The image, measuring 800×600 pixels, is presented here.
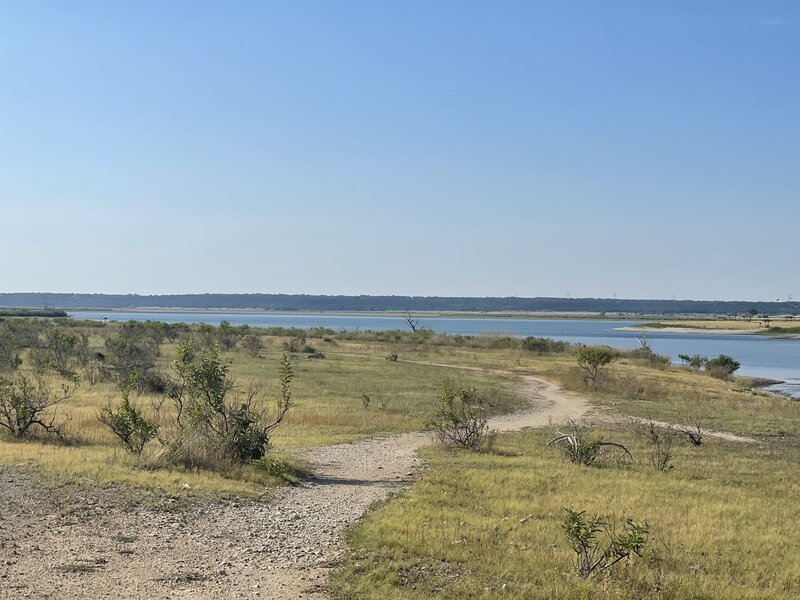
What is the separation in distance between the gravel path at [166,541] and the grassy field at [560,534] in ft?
1.96

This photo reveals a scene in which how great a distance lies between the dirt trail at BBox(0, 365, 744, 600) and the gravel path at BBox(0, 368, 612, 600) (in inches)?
0.5

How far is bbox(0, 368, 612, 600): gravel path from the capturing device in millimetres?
7711

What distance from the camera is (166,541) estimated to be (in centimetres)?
931

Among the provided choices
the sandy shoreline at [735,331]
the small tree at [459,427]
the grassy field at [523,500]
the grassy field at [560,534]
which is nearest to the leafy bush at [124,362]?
the grassy field at [523,500]

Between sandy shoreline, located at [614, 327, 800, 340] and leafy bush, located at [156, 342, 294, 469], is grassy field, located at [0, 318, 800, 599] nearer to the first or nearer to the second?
leafy bush, located at [156, 342, 294, 469]

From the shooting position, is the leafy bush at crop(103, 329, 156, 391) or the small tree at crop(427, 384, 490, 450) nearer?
the small tree at crop(427, 384, 490, 450)

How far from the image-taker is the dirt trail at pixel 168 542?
25.3 ft

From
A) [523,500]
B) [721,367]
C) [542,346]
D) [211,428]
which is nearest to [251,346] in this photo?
[542,346]

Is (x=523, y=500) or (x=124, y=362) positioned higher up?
(x=124, y=362)

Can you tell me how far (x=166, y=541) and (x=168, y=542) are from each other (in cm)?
5

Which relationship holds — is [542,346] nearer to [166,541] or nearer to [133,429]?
[133,429]

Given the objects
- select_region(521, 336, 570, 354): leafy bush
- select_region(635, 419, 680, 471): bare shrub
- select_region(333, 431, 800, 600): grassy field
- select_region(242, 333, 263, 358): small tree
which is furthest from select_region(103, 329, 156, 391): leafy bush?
select_region(521, 336, 570, 354): leafy bush

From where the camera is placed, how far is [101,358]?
1624 inches

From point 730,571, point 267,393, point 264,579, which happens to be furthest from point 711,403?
point 264,579
